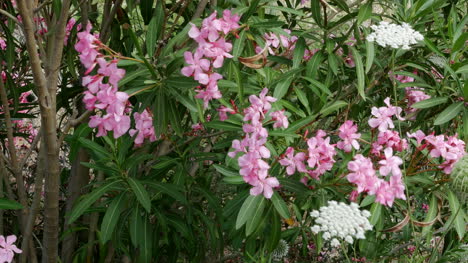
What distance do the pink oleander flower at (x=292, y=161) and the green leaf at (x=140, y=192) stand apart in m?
0.43

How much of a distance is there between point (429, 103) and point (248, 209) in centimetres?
64

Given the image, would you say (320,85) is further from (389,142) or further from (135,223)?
(135,223)

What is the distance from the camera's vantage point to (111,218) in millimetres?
1971

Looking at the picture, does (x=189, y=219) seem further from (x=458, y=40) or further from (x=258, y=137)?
(x=458, y=40)

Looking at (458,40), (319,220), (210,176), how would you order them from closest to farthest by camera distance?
(319,220) < (458,40) < (210,176)

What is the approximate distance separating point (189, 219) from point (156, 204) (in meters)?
0.13

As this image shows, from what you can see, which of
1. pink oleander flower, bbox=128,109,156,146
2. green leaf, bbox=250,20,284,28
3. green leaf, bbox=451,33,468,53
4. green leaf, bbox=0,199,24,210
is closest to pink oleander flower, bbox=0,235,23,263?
green leaf, bbox=0,199,24,210

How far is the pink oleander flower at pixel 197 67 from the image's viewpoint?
5.15 ft

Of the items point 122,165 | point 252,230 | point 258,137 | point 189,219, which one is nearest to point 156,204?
point 189,219

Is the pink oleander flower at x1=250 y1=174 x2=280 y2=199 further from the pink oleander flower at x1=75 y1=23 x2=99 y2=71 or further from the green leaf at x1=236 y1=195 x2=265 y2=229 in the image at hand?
the pink oleander flower at x1=75 y1=23 x2=99 y2=71

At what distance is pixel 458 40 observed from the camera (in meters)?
1.95

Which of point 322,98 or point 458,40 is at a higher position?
point 458,40

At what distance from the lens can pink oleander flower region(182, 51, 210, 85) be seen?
5.15 feet

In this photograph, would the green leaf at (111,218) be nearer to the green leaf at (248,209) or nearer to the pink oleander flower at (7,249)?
the pink oleander flower at (7,249)
